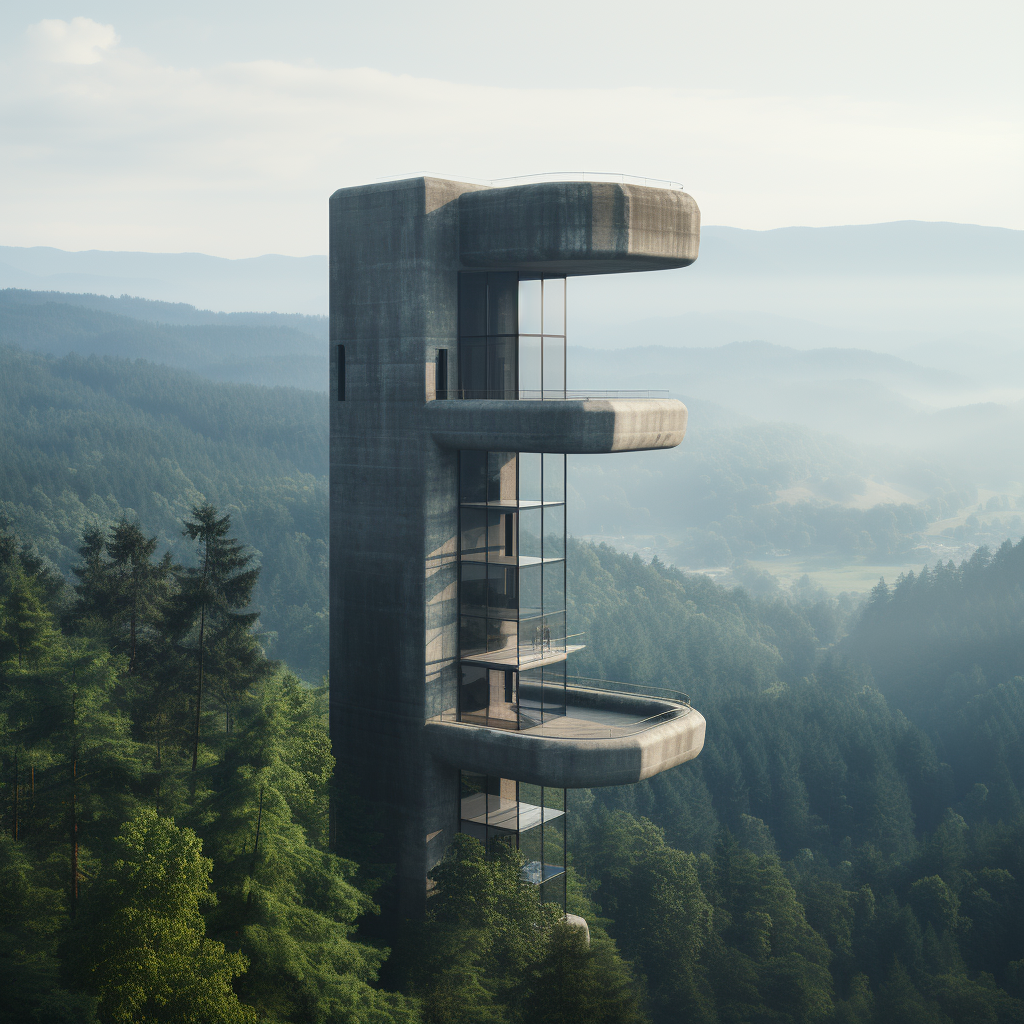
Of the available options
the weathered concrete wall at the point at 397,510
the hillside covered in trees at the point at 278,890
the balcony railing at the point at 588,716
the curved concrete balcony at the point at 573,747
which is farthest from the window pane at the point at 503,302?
the hillside covered in trees at the point at 278,890

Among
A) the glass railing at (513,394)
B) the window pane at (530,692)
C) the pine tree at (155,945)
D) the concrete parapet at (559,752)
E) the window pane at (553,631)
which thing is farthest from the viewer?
the window pane at (530,692)

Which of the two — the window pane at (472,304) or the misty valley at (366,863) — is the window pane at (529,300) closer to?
the window pane at (472,304)

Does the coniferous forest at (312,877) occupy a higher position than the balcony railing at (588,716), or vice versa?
the balcony railing at (588,716)

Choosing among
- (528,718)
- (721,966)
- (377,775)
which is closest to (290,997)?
(377,775)

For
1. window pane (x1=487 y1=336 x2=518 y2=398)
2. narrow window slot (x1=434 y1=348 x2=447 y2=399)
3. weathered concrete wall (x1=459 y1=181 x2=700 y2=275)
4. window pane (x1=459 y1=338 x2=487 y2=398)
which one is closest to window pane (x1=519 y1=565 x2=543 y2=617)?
window pane (x1=487 y1=336 x2=518 y2=398)

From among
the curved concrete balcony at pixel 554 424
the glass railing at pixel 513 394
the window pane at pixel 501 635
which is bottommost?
the window pane at pixel 501 635
